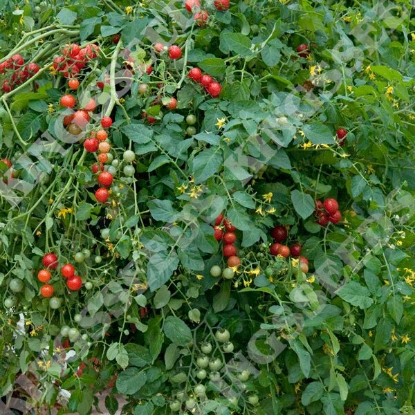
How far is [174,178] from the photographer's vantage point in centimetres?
98

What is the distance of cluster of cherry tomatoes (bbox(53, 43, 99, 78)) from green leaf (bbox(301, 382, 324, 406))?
24.1 inches

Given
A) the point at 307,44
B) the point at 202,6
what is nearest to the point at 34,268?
the point at 202,6

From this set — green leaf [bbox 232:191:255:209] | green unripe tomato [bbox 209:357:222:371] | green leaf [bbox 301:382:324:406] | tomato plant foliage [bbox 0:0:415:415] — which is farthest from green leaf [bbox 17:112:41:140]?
green leaf [bbox 301:382:324:406]

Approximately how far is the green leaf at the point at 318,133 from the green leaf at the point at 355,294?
21cm

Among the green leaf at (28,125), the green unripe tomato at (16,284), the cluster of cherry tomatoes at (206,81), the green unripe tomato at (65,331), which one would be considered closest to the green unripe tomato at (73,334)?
the green unripe tomato at (65,331)

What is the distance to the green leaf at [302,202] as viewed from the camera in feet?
3.37

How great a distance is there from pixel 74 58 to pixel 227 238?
386 millimetres

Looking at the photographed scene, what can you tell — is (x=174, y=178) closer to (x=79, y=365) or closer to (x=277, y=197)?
(x=277, y=197)

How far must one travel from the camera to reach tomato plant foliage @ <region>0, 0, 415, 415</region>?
0.98 m

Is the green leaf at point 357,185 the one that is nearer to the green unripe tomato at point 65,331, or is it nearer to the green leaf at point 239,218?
the green leaf at point 239,218

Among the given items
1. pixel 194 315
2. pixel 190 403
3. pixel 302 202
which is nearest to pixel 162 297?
pixel 194 315

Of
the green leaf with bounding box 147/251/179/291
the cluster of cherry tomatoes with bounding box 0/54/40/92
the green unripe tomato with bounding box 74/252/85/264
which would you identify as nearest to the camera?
the green leaf with bounding box 147/251/179/291

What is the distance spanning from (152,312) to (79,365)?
0.46ft

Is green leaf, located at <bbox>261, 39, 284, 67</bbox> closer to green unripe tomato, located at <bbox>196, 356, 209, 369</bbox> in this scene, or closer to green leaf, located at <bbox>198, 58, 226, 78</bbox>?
green leaf, located at <bbox>198, 58, 226, 78</bbox>
